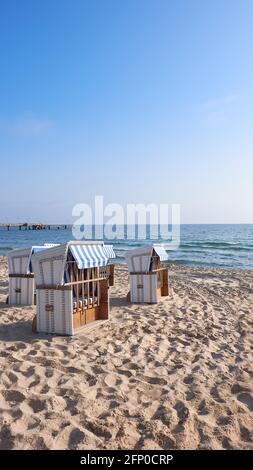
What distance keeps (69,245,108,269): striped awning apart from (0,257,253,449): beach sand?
1.24 m

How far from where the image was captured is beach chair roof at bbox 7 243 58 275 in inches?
365

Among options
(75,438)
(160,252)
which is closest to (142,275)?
(160,252)

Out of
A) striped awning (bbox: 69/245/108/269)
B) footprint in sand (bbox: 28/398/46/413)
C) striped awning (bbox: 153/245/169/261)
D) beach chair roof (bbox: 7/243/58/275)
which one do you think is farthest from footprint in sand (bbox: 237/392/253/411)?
beach chair roof (bbox: 7/243/58/275)

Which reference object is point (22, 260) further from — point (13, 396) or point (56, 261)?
point (13, 396)

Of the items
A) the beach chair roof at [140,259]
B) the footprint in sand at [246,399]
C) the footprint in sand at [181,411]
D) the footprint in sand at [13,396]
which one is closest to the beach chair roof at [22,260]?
the beach chair roof at [140,259]

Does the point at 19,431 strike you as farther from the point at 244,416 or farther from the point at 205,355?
the point at 205,355

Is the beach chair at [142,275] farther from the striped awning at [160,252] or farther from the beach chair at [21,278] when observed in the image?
the beach chair at [21,278]

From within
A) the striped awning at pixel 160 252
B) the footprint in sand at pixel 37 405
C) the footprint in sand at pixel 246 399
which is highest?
the striped awning at pixel 160 252

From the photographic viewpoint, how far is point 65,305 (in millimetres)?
6668

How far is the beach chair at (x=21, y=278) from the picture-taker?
9.33 meters

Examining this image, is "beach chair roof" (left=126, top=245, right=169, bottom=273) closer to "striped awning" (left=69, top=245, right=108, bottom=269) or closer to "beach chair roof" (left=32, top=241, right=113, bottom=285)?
"striped awning" (left=69, top=245, right=108, bottom=269)

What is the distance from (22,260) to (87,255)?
2841 millimetres

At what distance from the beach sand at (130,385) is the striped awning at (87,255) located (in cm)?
124

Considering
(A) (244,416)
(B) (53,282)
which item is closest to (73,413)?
(A) (244,416)
